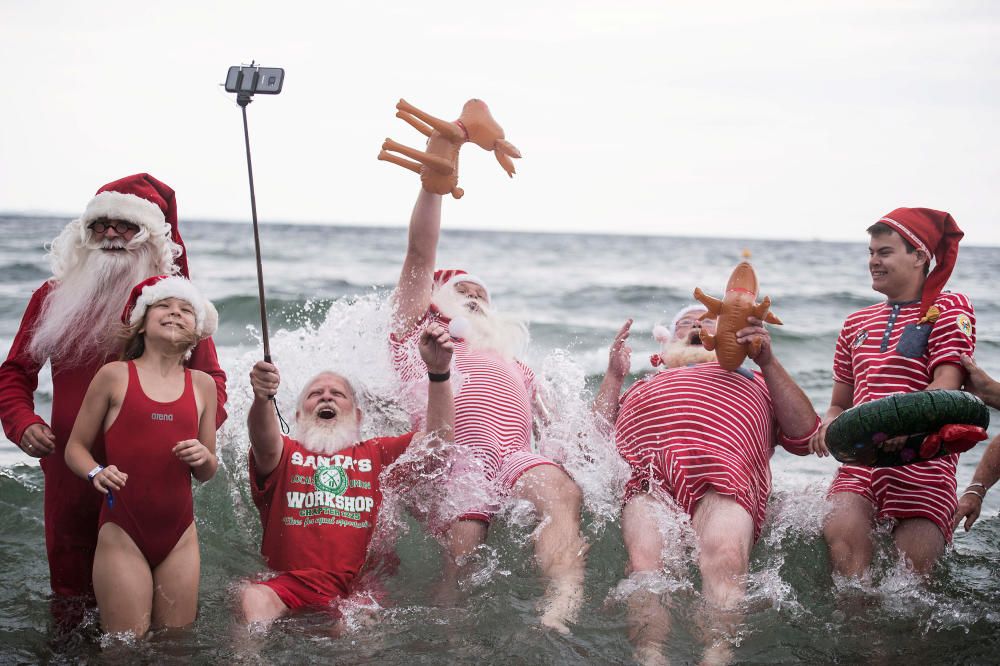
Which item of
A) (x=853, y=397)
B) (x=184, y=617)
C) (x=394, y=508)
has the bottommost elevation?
(x=184, y=617)

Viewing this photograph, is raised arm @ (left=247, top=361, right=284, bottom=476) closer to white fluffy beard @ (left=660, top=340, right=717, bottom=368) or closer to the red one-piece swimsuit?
the red one-piece swimsuit

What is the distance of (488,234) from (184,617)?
32.9 meters

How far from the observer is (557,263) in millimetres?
22844

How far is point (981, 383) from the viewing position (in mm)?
3922

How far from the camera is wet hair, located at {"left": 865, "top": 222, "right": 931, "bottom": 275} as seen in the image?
4230mm

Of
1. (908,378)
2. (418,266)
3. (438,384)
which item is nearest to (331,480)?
(438,384)

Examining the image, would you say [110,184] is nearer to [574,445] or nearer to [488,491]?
[488,491]

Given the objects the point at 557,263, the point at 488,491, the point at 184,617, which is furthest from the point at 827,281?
the point at 184,617

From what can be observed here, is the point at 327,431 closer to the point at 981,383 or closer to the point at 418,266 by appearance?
the point at 418,266

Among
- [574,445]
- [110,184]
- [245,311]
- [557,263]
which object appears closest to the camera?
[110,184]

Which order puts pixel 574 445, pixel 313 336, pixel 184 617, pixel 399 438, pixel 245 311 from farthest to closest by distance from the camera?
pixel 245 311, pixel 313 336, pixel 574 445, pixel 399 438, pixel 184 617

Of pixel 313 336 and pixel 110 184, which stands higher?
pixel 110 184

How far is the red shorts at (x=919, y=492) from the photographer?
4117 millimetres

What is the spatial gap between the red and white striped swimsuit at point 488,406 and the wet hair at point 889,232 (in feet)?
6.18
